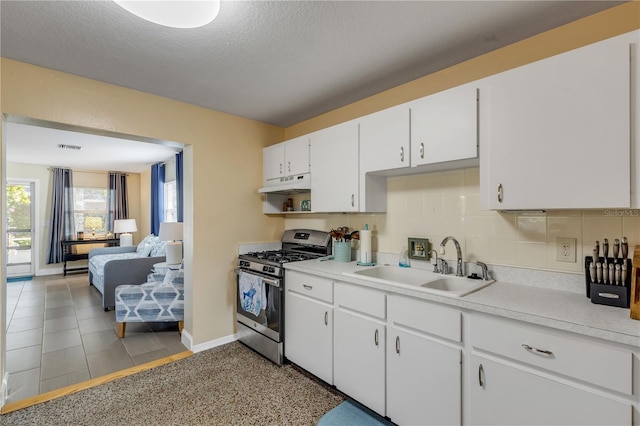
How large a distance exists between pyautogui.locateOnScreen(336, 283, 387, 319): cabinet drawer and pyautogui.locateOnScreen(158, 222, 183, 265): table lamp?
2.59 metres

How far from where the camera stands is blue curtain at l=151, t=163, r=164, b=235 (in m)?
6.25

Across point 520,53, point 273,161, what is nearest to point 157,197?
point 273,161

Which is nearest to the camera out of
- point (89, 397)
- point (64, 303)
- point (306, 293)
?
point (89, 397)

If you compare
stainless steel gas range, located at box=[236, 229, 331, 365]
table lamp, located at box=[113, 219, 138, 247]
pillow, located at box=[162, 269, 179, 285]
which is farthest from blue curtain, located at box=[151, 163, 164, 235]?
stainless steel gas range, located at box=[236, 229, 331, 365]

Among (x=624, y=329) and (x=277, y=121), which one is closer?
(x=624, y=329)

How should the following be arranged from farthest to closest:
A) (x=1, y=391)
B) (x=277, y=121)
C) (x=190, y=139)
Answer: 1. (x=277, y=121)
2. (x=190, y=139)
3. (x=1, y=391)

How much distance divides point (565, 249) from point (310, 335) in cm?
181

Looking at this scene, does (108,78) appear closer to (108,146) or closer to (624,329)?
(108,146)

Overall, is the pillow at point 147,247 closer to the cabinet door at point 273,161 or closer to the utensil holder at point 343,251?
the cabinet door at point 273,161

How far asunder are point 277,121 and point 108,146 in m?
3.26

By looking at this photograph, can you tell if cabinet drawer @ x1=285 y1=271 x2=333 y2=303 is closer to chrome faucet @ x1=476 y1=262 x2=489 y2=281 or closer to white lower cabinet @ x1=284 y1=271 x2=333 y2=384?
white lower cabinet @ x1=284 y1=271 x2=333 y2=384

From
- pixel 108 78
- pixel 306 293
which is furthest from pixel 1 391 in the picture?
pixel 108 78

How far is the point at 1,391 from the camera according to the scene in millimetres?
2053

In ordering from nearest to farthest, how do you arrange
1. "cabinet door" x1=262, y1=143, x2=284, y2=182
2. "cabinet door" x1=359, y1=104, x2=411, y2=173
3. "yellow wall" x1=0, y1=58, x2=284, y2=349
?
"cabinet door" x1=359, y1=104, x2=411, y2=173 < "yellow wall" x1=0, y1=58, x2=284, y2=349 < "cabinet door" x1=262, y1=143, x2=284, y2=182
